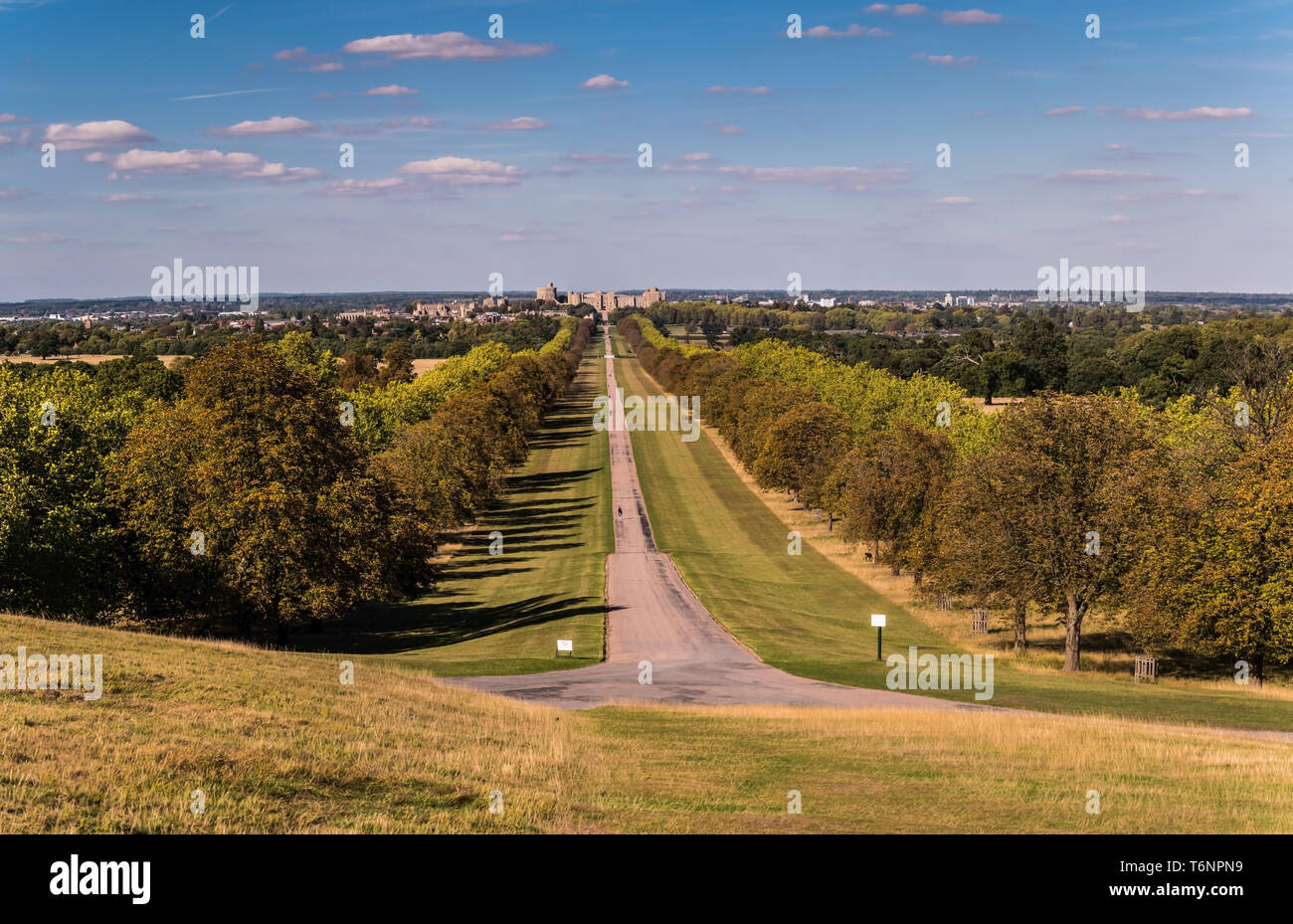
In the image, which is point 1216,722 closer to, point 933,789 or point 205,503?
point 933,789

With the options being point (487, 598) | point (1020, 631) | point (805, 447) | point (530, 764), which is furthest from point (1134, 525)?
point (805, 447)

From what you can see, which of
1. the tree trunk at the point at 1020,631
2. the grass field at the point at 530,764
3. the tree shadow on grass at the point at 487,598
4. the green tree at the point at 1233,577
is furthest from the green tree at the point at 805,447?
the grass field at the point at 530,764

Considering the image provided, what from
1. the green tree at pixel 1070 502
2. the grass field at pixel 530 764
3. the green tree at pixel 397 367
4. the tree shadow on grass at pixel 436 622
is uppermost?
the green tree at pixel 397 367

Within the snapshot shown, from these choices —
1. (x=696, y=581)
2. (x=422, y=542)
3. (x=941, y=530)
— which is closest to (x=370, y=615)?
(x=422, y=542)

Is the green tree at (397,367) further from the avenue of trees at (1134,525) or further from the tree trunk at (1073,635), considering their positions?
the tree trunk at (1073,635)

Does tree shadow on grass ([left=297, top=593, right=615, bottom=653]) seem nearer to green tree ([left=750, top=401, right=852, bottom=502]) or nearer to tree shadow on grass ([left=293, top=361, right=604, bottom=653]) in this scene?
tree shadow on grass ([left=293, top=361, right=604, bottom=653])

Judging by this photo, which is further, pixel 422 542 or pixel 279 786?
pixel 422 542

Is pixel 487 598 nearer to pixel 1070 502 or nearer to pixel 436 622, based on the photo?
pixel 436 622
